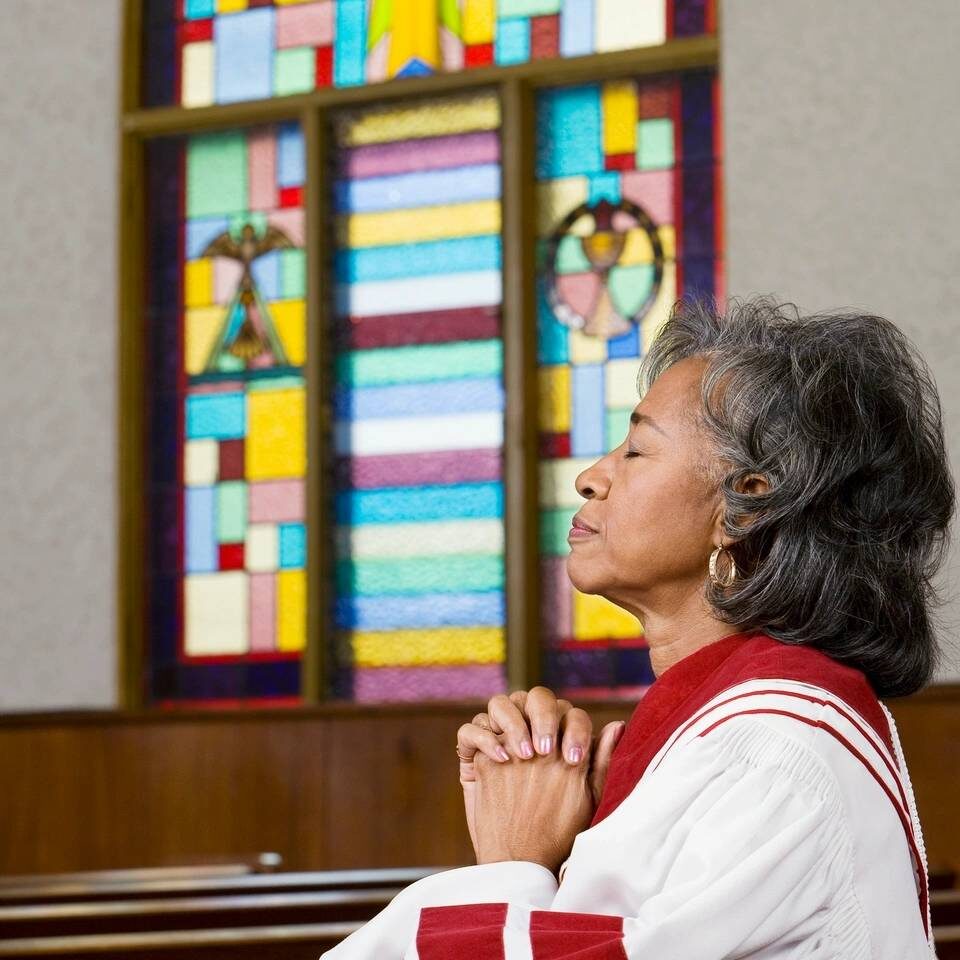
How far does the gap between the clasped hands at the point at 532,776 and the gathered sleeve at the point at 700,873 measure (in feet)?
0.57

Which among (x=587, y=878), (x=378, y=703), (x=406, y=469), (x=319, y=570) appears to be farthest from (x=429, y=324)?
(x=587, y=878)

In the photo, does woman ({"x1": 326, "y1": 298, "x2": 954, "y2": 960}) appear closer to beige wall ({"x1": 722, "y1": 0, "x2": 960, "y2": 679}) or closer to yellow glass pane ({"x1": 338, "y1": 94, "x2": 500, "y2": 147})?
beige wall ({"x1": 722, "y1": 0, "x2": 960, "y2": 679})

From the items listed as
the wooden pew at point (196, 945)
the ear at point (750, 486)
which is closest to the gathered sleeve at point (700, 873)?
the ear at point (750, 486)

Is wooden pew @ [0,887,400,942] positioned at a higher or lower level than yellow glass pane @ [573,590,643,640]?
lower

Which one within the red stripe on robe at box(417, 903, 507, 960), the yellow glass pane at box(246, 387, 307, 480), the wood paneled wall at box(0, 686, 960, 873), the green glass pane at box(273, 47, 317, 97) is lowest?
the wood paneled wall at box(0, 686, 960, 873)

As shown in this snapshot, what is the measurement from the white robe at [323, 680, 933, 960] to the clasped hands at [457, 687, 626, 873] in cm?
16

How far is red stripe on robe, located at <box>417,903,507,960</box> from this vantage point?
1.34 m

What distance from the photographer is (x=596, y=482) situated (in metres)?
1.75

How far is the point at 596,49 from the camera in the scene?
5594 millimetres

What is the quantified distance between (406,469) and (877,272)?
1810 millimetres

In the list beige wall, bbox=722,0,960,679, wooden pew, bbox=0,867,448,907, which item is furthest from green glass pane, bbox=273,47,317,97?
wooden pew, bbox=0,867,448,907

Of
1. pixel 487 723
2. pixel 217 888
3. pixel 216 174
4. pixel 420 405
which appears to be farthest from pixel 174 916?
pixel 216 174

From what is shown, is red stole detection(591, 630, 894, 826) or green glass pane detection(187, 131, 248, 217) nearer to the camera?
red stole detection(591, 630, 894, 826)

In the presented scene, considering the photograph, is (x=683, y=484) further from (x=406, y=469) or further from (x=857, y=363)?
(x=406, y=469)
